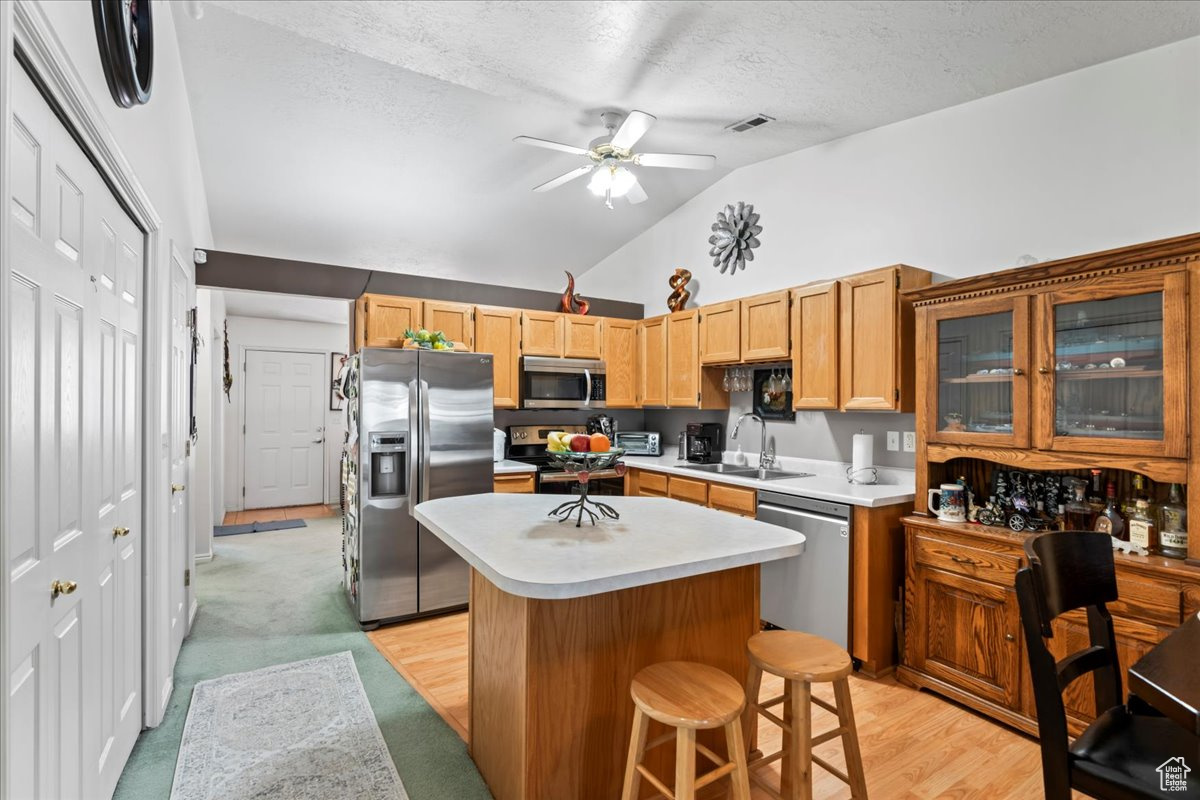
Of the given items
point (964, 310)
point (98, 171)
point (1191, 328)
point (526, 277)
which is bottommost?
point (1191, 328)

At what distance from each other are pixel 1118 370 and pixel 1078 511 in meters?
0.60

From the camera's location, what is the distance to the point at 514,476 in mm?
4180

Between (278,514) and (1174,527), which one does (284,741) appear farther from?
(278,514)

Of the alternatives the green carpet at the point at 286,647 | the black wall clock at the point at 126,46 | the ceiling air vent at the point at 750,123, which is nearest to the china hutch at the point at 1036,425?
the ceiling air vent at the point at 750,123

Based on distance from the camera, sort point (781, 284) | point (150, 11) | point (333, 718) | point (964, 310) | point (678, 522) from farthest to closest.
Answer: point (781, 284), point (964, 310), point (333, 718), point (678, 522), point (150, 11)

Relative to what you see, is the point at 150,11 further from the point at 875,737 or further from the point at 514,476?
the point at 875,737

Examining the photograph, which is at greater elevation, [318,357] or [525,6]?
[525,6]

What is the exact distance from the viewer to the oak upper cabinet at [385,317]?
163 inches

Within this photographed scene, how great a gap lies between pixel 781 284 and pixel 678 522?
2.47 meters

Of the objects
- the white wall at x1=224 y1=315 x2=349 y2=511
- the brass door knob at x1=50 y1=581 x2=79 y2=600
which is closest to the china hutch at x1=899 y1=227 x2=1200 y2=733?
the brass door knob at x1=50 y1=581 x2=79 y2=600

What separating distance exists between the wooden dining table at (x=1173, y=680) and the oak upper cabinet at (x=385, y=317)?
395 cm

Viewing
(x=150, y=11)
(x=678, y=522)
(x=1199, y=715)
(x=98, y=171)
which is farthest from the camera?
(x=678, y=522)

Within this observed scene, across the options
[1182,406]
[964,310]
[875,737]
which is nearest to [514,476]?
[875,737]

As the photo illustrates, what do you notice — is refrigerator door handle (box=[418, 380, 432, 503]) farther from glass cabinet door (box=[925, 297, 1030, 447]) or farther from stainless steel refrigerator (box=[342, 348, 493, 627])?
glass cabinet door (box=[925, 297, 1030, 447])
